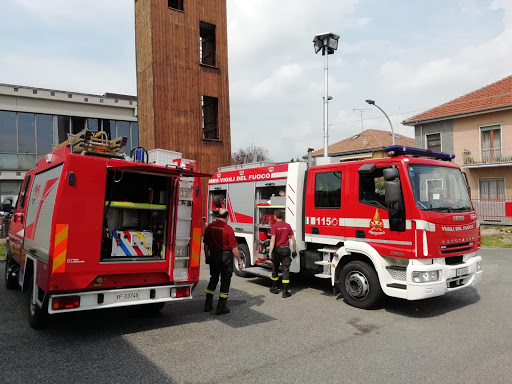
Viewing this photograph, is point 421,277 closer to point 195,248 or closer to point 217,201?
point 195,248

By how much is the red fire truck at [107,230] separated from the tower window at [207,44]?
45.6 feet

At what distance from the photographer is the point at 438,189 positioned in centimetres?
655

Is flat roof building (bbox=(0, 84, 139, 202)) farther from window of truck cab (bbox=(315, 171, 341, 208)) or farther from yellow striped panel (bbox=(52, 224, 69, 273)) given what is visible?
yellow striped panel (bbox=(52, 224, 69, 273))

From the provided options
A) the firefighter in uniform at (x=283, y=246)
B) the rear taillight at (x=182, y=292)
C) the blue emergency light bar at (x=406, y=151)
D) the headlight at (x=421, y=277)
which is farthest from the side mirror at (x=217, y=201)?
the headlight at (x=421, y=277)

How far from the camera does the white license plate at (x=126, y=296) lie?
504cm

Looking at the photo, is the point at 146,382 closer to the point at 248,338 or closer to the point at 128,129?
the point at 248,338

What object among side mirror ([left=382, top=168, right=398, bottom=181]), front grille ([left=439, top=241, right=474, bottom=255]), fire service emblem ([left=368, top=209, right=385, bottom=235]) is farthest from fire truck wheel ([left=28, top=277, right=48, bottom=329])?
front grille ([left=439, top=241, right=474, bottom=255])

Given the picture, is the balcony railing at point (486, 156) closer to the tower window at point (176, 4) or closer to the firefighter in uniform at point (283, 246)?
the tower window at point (176, 4)

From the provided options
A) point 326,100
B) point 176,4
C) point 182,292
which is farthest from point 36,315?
point 176,4

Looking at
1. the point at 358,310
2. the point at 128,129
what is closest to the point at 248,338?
the point at 358,310

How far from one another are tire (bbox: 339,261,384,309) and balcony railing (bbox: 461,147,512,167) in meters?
21.2

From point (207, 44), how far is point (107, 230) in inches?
614

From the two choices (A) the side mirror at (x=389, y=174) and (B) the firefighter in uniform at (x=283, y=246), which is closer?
(A) the side mirror at (x=389, y=174)

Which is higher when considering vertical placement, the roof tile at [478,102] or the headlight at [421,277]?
the roof tile at [478,102]
